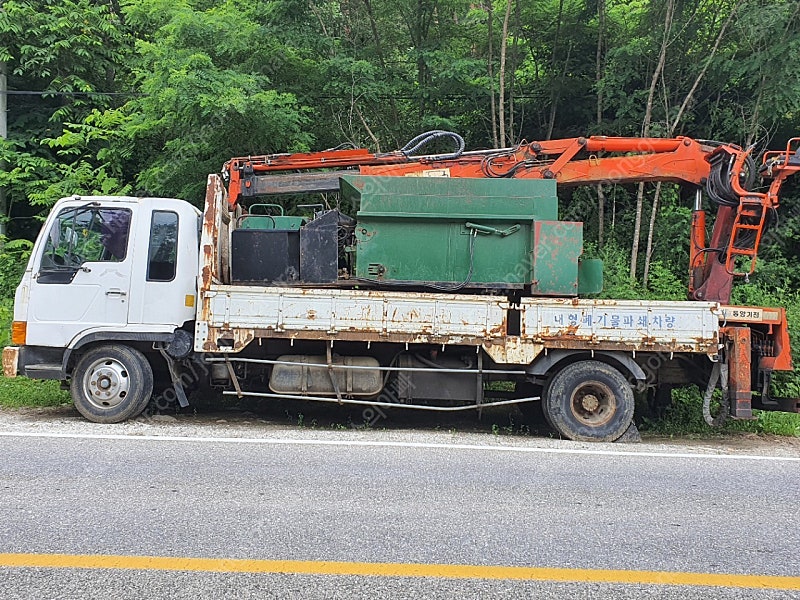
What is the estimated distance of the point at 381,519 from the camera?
14.1 ft

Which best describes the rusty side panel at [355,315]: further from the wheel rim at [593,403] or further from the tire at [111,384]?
the wheel rim at [593,403]

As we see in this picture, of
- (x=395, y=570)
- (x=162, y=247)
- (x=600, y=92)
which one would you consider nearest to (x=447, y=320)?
(x=162, y=247)

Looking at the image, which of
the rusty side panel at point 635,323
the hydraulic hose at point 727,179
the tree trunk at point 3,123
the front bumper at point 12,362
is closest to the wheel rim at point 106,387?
the front bumper at point 12,362

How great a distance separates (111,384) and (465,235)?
14.2 ft

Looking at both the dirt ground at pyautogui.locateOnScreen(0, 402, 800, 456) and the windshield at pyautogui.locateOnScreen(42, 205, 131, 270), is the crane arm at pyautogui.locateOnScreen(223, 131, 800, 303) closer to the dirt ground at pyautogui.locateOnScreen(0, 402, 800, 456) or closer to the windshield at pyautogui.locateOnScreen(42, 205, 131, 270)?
the windshield at pyautogui.locateOnScreen(42, 205, 131, 270)

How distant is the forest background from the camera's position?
→ 11.6 metres

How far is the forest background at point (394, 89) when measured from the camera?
11.6m

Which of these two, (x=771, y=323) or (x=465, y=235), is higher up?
(x=465, y=235)

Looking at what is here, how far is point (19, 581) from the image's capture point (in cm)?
329

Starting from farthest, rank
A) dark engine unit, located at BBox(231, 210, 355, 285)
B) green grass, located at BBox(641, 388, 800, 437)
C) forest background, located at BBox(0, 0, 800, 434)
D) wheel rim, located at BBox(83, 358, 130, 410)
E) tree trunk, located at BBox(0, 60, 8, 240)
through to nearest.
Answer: tree trunk, located at BBox(0, 60, 8, 240) < forest background, located at BBox(0, 0, 800, 434) < green grass, located at BBox(641, 388, 800, 437) < dark engine unit, located at BBox(231, 210, 355, 285) < wheel rim, located at BBox(83, 358, 130, 410)

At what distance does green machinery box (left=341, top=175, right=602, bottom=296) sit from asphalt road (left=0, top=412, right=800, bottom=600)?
200cm

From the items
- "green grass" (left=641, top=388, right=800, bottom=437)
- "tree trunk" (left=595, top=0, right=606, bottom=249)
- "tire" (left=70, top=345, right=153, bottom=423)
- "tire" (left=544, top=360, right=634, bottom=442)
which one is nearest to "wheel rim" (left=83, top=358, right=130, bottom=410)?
"tire" (left=70, top=345, right=153, bottom=423)

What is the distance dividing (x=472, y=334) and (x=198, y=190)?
7.33m

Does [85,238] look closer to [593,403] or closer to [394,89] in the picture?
[593,403]
